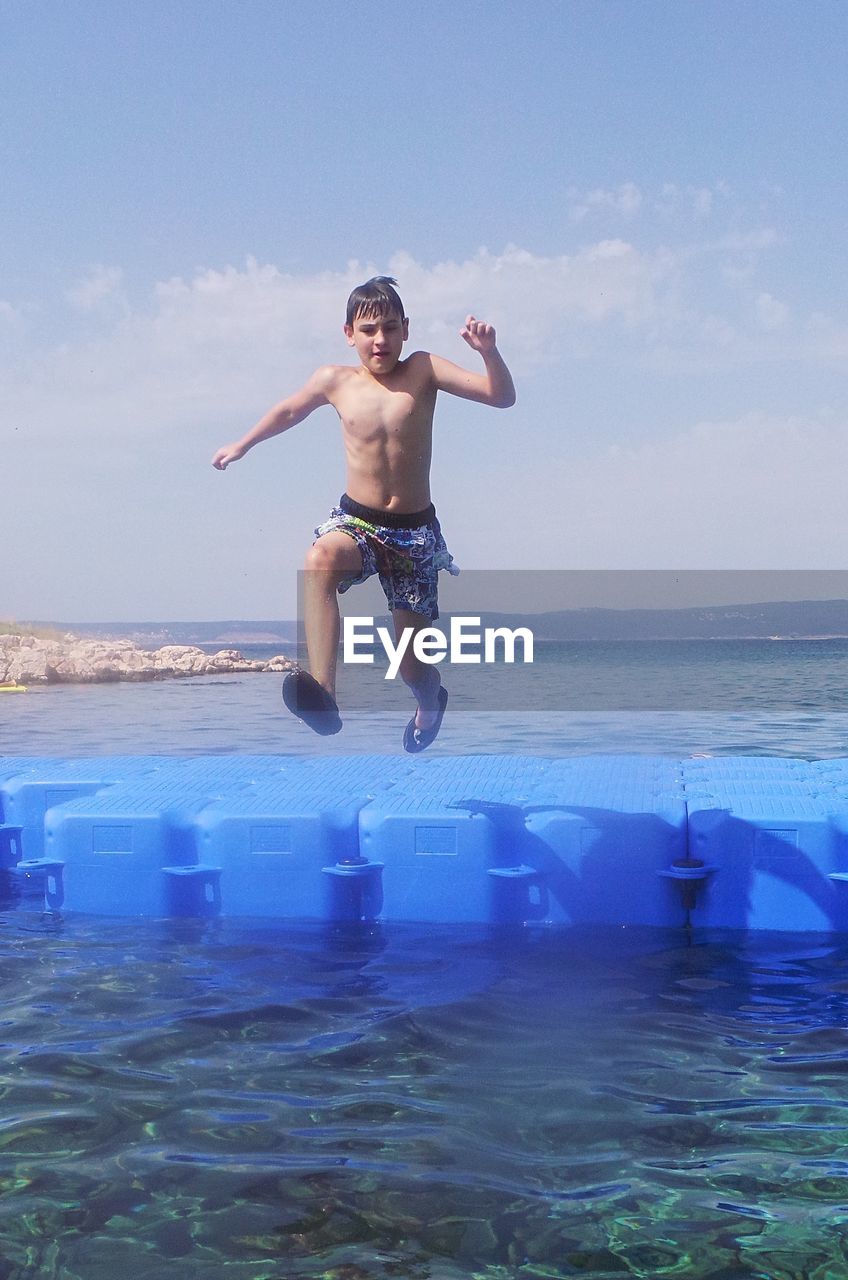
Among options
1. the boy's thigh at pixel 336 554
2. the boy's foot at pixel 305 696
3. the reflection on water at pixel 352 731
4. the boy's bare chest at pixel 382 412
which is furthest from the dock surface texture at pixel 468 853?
the reflection on water at pixel 352 731

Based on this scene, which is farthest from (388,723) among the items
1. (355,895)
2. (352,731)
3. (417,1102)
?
(417,1102)

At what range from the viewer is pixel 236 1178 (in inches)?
102

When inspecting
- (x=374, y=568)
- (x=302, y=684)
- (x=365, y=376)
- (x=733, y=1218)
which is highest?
(x=365, y=376)

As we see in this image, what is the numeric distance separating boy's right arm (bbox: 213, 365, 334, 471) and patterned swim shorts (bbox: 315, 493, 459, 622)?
0.36 meters

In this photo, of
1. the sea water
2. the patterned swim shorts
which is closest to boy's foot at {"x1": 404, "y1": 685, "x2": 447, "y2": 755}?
the patterned swim shorts

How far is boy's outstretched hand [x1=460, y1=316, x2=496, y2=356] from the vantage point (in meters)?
3.69

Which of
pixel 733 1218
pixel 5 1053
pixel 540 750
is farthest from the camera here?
pixel 540 750

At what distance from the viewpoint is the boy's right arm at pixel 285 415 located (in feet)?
13.6

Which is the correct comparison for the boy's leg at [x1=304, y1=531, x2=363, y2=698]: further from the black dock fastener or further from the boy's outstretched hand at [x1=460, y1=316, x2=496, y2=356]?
the black dock fastener

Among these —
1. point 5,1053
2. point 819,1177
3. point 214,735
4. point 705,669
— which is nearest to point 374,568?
point 5,1053

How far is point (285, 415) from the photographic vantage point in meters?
4.25

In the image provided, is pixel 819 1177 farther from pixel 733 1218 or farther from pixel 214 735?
pixel 214 735

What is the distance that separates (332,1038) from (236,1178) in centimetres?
95

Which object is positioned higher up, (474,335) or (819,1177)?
(474,335)
